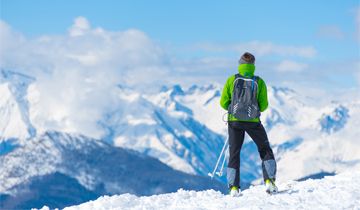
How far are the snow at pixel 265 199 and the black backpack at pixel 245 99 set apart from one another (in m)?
2.64

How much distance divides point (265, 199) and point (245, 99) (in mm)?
3117

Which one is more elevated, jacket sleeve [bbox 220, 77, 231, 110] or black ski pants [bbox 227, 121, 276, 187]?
jacket sleeve [bbox 220, 77, 231, 110]

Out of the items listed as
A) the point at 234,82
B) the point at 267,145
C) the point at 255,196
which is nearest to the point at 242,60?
the point at 234,82

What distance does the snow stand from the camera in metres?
19.8

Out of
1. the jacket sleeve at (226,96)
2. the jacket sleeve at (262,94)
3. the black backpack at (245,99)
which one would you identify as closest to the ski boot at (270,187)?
the black backpack at (245,99)

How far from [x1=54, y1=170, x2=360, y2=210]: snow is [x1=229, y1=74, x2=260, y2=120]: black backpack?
2.64m

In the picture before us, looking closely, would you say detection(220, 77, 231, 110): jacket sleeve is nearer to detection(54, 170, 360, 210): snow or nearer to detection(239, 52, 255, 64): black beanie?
detection(239, 52, 255, 64): black beanie

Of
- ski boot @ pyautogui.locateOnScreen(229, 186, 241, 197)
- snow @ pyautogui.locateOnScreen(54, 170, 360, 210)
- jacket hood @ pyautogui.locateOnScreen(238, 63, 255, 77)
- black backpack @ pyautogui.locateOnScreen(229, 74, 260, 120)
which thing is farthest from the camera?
ski boot @ pyautogui.locateOnScreen(229, 186, 241, 197)

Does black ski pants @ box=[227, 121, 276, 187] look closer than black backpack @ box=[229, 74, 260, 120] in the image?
No

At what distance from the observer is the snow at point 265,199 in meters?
19.8

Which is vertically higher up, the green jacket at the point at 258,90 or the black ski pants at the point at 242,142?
the green jacket at the point at 258,90

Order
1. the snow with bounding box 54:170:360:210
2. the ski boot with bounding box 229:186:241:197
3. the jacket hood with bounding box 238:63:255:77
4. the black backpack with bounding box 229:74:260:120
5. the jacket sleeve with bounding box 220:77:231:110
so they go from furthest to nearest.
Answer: the ski boot with bounding box 229:186:241:197
the jacket sleeve with bounding box 220:77:231:110
the jacket hood with bounding box 238:63:255:77
the black backpack with bounding box 229:74:260:120
the snow with bounding box 54:170:360:210

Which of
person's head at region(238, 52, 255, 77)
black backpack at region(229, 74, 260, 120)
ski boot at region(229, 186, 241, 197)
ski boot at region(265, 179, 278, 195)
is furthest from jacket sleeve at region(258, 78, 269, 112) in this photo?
ski boot at region(229, 186, 241, 197)

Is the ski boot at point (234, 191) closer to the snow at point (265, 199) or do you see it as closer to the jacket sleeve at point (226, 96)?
the snow at point (265, 199)
